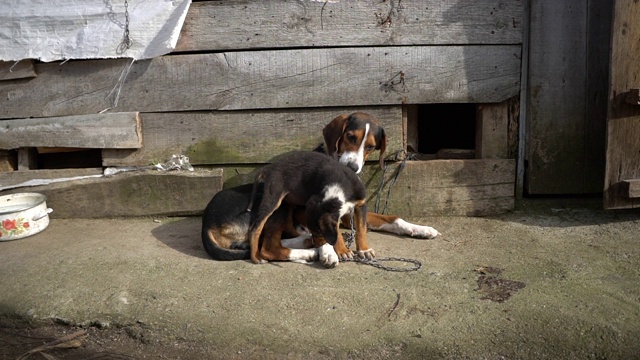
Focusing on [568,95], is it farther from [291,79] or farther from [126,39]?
[126,39]

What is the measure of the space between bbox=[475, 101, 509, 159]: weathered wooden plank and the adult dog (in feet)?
3.02

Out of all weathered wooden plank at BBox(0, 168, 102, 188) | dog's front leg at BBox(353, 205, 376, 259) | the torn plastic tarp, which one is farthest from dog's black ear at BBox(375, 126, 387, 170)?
weathered wooden plank at BBox(0, 168, 102, 188)

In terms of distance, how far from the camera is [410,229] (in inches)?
171

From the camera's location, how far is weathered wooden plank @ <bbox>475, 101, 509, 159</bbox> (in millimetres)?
4695

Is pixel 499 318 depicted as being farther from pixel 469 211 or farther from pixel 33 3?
pixel 33 3

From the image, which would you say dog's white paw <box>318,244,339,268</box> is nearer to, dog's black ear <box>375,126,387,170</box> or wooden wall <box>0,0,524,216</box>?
dog's black ear <box>375,126,387,170</box>

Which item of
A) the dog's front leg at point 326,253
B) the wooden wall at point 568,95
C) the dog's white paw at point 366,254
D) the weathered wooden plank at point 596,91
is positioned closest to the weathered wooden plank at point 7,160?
the dog's front leg at point 326,253

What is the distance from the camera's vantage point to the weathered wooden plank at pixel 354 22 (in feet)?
14.8

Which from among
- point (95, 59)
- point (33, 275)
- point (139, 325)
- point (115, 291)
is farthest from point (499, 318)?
point (95, 59)

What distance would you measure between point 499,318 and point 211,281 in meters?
1.75

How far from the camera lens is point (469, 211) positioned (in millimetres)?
4793

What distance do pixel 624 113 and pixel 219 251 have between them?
320cm

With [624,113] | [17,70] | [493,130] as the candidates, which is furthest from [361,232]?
[17,70]

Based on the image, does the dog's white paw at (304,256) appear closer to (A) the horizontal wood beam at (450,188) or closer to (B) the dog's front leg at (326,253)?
(B) the dog's front leg at (326,253)
